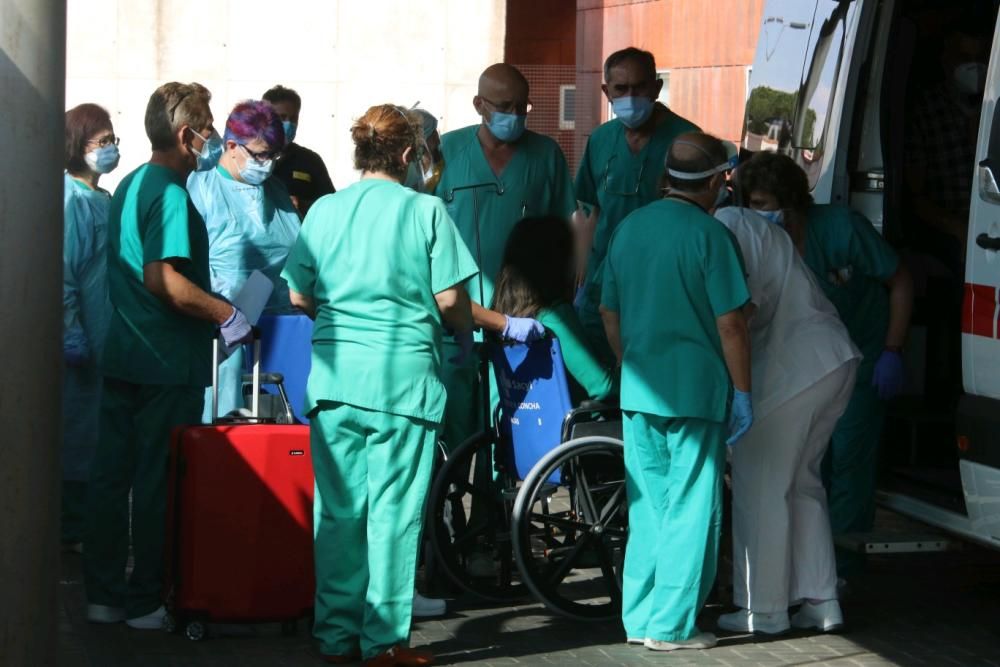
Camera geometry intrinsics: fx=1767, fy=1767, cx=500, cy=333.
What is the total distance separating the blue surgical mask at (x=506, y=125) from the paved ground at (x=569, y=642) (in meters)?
1.91

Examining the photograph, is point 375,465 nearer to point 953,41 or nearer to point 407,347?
point 407,347

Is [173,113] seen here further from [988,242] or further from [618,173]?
[988,242]

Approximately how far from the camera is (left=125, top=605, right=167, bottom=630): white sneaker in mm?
6059

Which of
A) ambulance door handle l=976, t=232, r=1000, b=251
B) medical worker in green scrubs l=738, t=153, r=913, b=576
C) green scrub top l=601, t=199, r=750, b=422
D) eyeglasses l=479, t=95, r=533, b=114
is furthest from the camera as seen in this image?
eyeglasses l=479, t=95, r=533, b=114

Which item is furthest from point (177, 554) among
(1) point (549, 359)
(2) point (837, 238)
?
(2) point (837, 238)

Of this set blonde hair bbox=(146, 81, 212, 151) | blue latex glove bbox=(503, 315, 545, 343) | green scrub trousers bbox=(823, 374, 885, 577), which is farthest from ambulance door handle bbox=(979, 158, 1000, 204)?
blonde hair bbox=(146, 81, 212, 151)

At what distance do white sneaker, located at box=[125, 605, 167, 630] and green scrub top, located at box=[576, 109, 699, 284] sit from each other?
8.27ft

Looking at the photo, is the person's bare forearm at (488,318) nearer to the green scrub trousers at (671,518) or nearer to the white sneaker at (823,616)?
the green scrub trousers at (671,518)

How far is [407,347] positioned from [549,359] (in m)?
0.93

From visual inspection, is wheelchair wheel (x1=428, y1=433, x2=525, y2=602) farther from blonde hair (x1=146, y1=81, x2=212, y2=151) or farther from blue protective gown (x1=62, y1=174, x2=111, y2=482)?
blue protective gown (x1=62, y1=174, x2=111, y2=482)

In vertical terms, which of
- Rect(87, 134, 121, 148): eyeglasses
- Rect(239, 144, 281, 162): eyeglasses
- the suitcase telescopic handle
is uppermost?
Rect(87, 134, 121, 148): eyeglasses

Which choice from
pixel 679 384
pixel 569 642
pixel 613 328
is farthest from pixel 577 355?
pixel 569 642

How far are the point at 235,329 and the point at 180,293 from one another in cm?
22

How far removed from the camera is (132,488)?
618 centimetres
